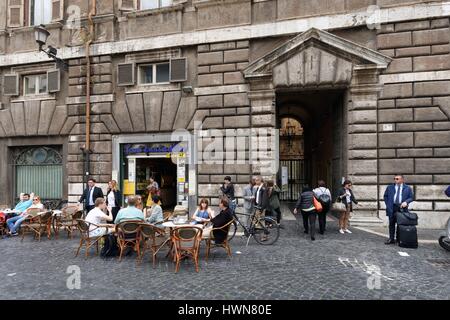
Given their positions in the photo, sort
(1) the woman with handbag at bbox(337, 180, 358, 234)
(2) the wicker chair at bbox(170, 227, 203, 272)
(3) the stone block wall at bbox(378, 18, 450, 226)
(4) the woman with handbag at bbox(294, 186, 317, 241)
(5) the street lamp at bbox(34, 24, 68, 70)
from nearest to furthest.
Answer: (2) the wicker chair at bbox(170, 227, 203, 272)
(4) the woman with handbag at bbox(294, 186, 317, 241)
(1) the woman with handbag at bbox(337, 180, 358, 234)
(3) the stone block wall at bbox(378, 18, 450, 226)
(5) the street lamp at bbox(34, 24, 68, 70)

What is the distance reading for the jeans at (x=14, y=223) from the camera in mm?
8211

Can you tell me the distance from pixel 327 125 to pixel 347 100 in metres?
3.51

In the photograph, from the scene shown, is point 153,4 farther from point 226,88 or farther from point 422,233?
point 422,233

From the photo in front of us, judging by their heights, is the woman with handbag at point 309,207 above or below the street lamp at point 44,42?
below

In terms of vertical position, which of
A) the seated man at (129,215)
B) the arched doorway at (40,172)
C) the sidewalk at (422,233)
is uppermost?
the arched doorway at (40,172)

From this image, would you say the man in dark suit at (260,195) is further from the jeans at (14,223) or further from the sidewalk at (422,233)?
the jeans at (14,223)

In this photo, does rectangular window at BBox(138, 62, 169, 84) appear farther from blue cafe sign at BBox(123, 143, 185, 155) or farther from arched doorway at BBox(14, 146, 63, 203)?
arched doorway at BBox(14, 146, 63, 203)

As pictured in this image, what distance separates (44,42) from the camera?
9.77 m

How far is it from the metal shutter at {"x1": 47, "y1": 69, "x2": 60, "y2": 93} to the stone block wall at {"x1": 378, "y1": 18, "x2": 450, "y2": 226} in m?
11.5

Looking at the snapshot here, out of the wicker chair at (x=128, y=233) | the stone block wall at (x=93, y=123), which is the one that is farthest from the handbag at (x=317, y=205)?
the stone block wall at (x=93, y=123)

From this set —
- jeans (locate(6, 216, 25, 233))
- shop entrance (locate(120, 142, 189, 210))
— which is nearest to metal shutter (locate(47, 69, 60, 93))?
shop entrance (locate(120, 142, 189, 210))

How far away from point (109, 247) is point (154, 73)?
22.8 feet

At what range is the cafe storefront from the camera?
10.4 m

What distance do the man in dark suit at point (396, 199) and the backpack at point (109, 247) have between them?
6.17m
